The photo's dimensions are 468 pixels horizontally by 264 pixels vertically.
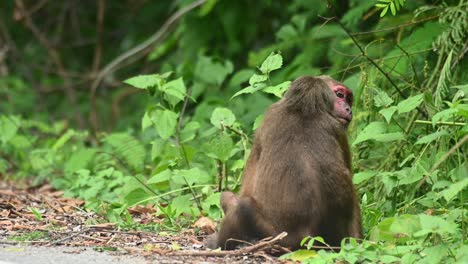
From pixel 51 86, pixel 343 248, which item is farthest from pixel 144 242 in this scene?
pixel 51 86

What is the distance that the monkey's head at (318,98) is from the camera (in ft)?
19.9

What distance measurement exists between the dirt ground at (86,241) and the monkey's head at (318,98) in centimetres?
96

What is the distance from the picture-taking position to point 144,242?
604cm

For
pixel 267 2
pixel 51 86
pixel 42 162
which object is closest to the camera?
pixel 42 162

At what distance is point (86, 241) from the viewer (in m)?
6.04

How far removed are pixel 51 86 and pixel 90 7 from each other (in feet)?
5.38

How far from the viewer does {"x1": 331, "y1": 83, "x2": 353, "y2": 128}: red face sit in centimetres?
618

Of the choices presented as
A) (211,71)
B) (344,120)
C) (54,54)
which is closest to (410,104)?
(344,120)

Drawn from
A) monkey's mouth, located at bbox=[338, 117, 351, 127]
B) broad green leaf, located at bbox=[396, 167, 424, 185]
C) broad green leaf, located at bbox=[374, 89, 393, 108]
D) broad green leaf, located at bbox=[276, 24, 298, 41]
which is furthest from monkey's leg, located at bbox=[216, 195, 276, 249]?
broad green leaf, located at bbox=[276, 24, 298, 41]

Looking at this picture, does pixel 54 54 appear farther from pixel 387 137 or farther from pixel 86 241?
pixel 387 137

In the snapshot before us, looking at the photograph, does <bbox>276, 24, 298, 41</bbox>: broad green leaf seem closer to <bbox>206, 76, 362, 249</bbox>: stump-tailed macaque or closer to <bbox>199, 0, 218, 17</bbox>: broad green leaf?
<bbox>199, 0, 218, 17</bbox>: broad green leaf

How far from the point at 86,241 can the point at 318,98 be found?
165cm

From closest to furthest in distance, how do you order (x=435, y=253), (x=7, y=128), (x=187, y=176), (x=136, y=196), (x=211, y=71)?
(x=435, y=253) < (x=187, y=176) < (x=136, y=196) < (x=211, y=71) < (x=7, y=128)

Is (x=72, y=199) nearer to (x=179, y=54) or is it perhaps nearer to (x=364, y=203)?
(x=364, y=203)
